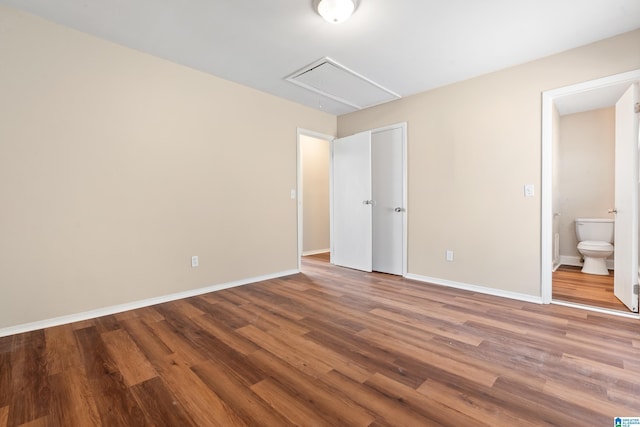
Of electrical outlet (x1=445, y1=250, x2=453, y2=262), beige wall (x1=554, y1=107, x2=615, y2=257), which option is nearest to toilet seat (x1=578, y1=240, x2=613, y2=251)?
beige wall (x1=554, y1=107, x2=615, y2=257)

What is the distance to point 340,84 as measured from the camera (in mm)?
3416

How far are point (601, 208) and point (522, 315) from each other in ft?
10.3

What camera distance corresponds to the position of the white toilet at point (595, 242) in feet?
12.3

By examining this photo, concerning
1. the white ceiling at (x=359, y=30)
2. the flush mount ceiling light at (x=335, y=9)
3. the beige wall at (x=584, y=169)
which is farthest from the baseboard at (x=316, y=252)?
the flush mount ceiling light at (x=335, y=9)

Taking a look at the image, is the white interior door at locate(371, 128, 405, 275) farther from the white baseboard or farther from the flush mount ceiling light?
the white baseboard

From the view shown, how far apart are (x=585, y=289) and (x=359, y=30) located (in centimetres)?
366

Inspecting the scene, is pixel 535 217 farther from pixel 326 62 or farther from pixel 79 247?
pixel 79 247

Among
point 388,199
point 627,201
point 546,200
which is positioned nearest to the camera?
point 627,201

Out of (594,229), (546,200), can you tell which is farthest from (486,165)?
(594,229)

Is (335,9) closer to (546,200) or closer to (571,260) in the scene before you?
(546,200)

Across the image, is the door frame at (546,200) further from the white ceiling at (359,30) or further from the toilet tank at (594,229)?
the toilet tank at (594,229)

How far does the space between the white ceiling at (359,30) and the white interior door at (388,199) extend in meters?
1.10

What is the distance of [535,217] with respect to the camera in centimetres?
285

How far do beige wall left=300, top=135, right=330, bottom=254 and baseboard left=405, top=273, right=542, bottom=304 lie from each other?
8.24ft
